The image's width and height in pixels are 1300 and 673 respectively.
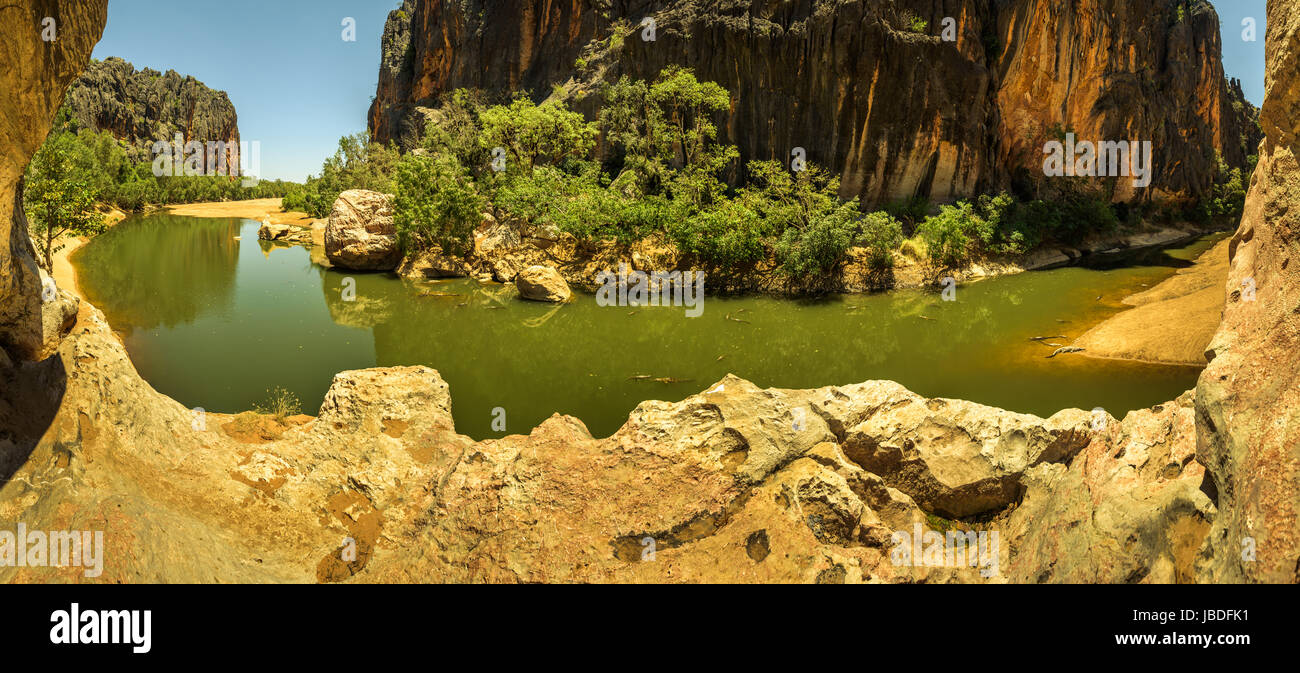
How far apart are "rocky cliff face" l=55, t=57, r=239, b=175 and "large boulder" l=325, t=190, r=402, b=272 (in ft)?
Result: 208

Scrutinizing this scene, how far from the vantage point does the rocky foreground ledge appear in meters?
5.16

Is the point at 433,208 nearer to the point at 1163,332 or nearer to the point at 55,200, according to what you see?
the point at 55,200

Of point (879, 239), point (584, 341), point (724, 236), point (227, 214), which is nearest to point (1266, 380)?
point (584, 341)

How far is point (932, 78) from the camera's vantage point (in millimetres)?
27719

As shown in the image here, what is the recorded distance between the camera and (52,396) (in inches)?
243

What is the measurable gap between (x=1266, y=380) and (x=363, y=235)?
2838cm

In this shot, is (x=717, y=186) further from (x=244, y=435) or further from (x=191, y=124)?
(x=191, y=124)

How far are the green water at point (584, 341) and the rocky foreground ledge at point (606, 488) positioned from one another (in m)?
3.63

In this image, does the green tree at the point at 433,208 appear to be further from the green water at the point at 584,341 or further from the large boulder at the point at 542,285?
the large boulder at the point at 542,285

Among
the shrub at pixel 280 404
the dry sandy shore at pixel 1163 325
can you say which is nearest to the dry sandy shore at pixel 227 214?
the shrub at pixel 280 404

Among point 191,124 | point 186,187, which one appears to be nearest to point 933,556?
point 186,187

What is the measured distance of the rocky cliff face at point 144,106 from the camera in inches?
3164

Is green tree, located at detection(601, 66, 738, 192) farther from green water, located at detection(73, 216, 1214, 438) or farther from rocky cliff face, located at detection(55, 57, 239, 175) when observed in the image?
rocky cliff face, located at detection(55, 57, 239, 175)

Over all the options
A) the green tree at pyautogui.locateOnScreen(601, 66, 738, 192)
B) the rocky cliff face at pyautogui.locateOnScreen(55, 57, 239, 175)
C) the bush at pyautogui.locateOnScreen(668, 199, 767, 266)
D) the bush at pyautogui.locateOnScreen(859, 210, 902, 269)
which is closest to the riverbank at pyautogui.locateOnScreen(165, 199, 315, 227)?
the rocky cliff face at pyautogui.locateOnScreen(55, 57, 239, 175)
